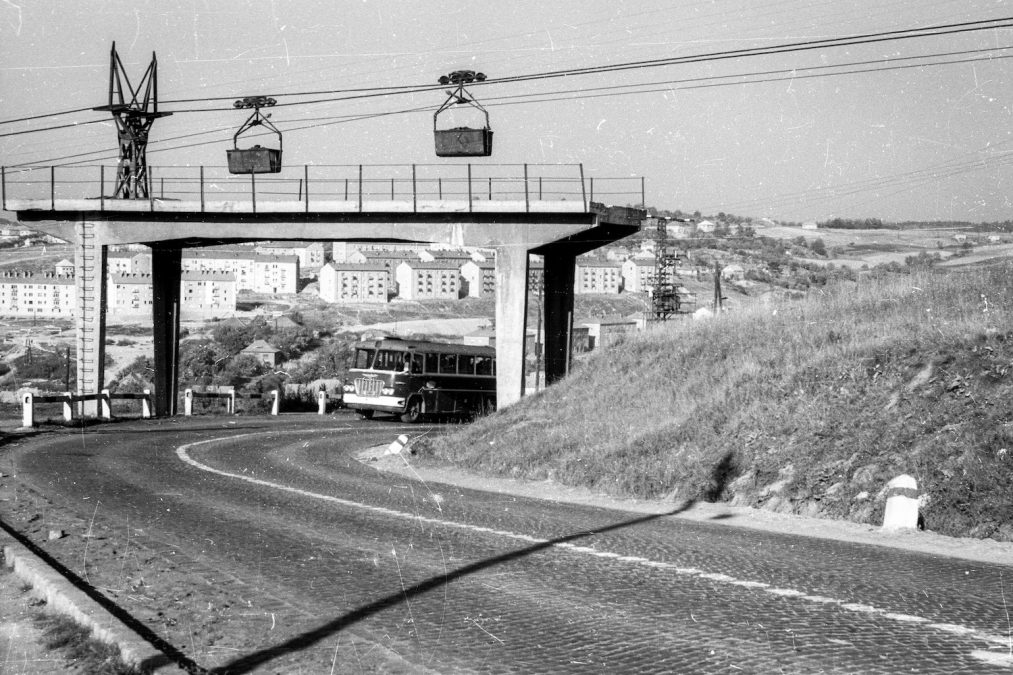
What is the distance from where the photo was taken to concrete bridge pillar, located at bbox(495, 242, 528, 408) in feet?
109

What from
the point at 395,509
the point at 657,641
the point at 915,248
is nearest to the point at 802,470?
the point at 395,509

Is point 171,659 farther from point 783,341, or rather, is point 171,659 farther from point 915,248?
point 915,248

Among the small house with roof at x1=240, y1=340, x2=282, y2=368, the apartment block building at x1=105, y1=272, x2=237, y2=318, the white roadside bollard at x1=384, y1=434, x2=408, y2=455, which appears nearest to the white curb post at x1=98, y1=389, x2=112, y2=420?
the white roadside bollard at x1=384, y1=434, x2=408, y2=455

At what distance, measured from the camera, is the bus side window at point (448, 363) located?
41.2 meters

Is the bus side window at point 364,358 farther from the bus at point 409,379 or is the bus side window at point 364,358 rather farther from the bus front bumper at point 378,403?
the bus front bumper at point 378,403

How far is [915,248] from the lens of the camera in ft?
327

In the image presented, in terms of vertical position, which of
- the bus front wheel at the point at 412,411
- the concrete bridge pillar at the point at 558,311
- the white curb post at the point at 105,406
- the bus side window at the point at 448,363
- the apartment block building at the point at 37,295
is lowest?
the bus front wheel at the point at 412,411

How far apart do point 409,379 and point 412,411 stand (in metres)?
1.35

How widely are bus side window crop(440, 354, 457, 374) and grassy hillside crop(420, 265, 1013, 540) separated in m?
16.0

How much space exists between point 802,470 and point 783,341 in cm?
703

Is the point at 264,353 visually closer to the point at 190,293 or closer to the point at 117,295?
the point at 117,295

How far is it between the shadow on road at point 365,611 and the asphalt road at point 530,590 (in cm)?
2

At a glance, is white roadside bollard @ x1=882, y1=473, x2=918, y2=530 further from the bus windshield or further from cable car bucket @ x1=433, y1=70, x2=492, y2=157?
the bus windshield

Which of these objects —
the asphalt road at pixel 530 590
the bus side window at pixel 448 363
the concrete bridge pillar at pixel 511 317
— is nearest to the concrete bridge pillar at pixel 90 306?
the bus side window at pixel 448 363
